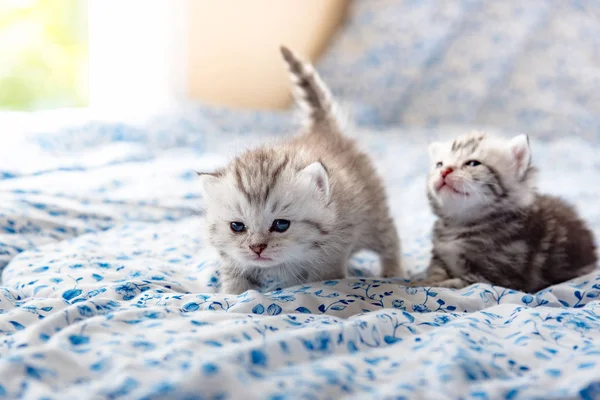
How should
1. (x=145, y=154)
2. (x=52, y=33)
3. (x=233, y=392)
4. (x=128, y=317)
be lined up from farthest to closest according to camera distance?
(x=52, y=33)
(x=145, y=154)
(x=128, y=317)
(x=233, y=392)

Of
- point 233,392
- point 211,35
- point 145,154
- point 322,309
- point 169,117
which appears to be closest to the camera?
point 233,392

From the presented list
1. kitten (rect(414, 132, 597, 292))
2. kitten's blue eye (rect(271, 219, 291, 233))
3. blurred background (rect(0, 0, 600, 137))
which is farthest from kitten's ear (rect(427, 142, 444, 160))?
blurred background (rect(0, 0, 600, 137))

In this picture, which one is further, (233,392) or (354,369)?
(354,369)

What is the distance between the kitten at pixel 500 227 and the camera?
1755mm

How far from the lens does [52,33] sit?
4750 millimetres

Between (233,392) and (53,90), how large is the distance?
14.4ft

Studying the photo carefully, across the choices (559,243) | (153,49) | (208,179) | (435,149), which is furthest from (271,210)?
(153,49)

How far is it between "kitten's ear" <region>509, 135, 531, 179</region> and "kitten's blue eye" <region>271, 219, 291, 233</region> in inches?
26.5

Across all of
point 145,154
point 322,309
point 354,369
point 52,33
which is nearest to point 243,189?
point 322,309

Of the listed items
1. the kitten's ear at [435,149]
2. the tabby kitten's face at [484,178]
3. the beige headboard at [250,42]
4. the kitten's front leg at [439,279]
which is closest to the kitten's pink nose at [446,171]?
the tabby kitten's face at [484,178]

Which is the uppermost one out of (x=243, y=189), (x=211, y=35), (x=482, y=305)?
(x=211, y=35)

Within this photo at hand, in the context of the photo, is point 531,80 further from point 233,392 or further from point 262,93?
point 233,392

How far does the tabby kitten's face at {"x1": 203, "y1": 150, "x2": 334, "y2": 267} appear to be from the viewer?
149cm

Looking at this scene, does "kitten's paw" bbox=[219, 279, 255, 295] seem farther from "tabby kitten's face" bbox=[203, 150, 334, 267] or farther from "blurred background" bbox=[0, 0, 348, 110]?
"blurred background" bbox=[0, 0, 348, 110]
